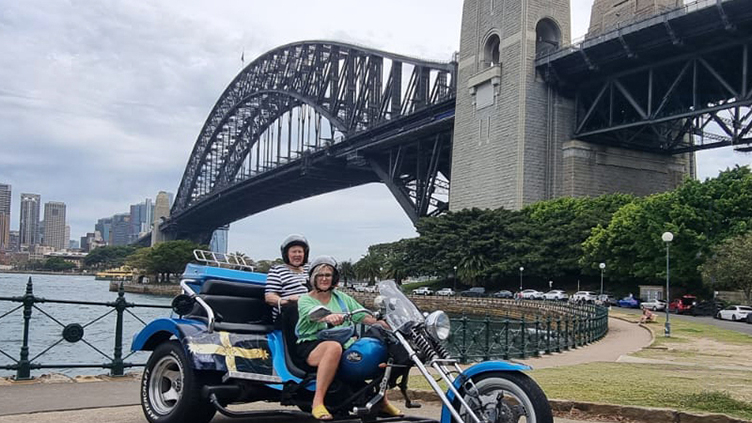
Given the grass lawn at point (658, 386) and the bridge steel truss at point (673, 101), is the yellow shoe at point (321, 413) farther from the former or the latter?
the bridge steel truss at point (673, 101)

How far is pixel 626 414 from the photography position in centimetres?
612

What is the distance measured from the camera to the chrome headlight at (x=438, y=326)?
4.43 m

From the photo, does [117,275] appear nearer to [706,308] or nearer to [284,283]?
[706,308]

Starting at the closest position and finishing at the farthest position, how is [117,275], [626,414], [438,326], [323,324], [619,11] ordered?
[438,326] < [323,324] < [626,414] < [619,11] < [117,275]

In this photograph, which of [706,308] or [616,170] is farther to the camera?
[616,170]

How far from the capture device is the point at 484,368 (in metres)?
4.35

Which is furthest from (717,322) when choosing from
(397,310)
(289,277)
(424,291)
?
(397,310)

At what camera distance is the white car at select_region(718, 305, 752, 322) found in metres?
31.5

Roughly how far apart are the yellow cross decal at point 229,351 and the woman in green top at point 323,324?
34 cm

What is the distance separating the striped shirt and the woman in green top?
42 centimetres

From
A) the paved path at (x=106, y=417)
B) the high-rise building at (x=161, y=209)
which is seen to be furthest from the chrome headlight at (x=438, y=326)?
the high-rise building at (x=161, y=209)

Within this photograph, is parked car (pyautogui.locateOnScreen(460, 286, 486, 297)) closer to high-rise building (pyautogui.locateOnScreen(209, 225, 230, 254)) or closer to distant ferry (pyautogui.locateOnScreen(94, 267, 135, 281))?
distant ferry (pyautogui.locateOnScreen(94, 267, 135, 281))

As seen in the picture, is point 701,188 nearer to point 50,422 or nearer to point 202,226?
point 50,422

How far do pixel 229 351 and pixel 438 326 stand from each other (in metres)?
1.58
